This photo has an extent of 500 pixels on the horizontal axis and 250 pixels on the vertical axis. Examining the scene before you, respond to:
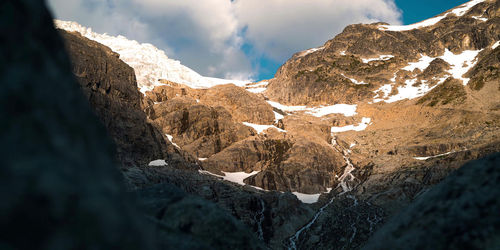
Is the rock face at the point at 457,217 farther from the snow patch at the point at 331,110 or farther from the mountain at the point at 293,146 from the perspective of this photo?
the snow patch at the point at 331,110

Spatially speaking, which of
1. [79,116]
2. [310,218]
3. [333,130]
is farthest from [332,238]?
[333,130]

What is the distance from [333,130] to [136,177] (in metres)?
103

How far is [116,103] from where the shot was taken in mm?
77812

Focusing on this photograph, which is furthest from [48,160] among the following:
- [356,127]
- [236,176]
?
[356,127]

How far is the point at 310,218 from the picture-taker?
71.4m

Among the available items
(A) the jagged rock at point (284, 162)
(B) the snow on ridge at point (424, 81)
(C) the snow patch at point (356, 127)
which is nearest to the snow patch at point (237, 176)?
(A) the jagged rock at point (284, 162)

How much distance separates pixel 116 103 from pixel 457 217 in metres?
83.1

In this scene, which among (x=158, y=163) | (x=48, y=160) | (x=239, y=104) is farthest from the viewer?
(x=239, y=104)

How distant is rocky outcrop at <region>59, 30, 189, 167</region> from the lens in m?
72.5

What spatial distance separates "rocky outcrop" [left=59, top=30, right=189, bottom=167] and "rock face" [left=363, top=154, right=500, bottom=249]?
224 feet

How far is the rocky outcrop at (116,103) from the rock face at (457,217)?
224ft

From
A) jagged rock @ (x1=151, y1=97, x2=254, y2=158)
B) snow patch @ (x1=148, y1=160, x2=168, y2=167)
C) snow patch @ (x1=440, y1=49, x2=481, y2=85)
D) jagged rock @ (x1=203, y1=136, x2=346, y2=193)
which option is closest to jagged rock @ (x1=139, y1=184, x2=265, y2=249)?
snow patch @ (x1=148, y1=160, x2=168, y2=167)

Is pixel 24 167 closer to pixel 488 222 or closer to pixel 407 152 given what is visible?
pixel 488 222

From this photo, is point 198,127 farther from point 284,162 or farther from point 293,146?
point 293,146
